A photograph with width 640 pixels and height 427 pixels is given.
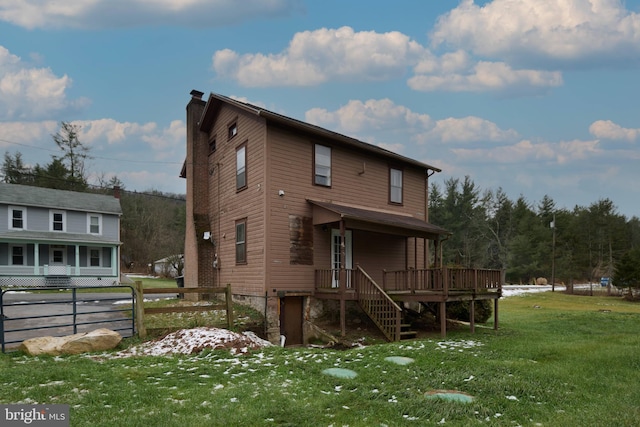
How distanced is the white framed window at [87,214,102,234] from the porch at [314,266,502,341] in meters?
23.2

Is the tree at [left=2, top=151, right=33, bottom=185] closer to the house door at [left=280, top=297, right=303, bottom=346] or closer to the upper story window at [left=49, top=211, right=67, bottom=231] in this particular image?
the upper story window at [left=49, top=211, right=67, bottom=231]

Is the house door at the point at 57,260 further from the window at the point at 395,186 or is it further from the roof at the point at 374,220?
the window at the point at 395,186

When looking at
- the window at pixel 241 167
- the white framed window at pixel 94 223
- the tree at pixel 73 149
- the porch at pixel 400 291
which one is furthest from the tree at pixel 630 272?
the tree at pixel 73 149

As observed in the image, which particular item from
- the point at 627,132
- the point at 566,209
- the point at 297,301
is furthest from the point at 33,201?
the point at 566,209

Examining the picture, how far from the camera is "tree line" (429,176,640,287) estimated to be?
45.5m

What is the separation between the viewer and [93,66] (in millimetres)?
21578

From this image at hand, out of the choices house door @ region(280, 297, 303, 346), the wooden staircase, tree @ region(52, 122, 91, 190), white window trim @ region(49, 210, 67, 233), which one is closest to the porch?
the wooden staircase

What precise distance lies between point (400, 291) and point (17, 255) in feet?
85.0

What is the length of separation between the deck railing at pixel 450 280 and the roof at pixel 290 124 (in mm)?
4764

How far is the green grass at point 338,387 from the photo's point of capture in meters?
5.00

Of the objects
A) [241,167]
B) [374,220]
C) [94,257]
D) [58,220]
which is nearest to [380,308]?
[374,220]

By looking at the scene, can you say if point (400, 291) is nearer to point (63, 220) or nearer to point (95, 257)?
point (95, 257)

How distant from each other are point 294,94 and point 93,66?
34.3ft

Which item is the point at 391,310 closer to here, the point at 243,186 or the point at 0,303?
the point at 243,186
